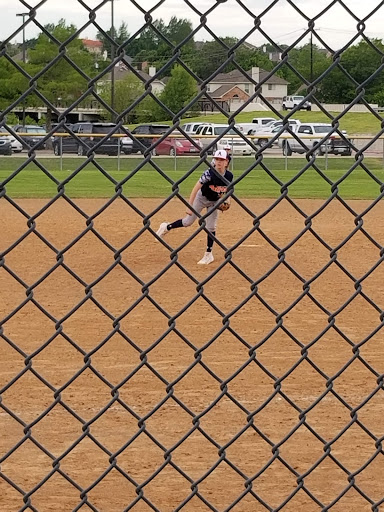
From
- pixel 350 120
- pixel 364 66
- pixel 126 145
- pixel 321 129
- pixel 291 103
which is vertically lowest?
pixel 350 120

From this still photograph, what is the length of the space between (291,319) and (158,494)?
4.70 m

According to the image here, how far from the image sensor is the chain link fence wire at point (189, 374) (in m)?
2.77

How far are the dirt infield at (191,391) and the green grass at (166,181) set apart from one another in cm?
838

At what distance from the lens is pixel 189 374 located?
7664 mm

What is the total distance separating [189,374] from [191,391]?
1.51ft

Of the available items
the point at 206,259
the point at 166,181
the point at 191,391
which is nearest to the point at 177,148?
the point at 166,181

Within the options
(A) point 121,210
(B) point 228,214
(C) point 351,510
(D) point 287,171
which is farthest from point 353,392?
(D) point 287,171

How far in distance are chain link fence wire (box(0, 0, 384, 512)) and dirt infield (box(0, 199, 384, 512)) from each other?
0.07ft

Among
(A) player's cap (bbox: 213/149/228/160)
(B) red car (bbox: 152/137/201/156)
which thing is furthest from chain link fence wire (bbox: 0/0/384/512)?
(B) red car (bbox: 152/137/201/156)

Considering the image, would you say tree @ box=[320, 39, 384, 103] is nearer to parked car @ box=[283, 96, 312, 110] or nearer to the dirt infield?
parked car @ box=[283, 96, 312, 110]

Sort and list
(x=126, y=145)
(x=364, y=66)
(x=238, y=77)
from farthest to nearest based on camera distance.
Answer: (x=238, y=77), (x=126, y=145), (x=364, y=66)

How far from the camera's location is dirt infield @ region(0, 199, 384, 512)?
3.56 metres

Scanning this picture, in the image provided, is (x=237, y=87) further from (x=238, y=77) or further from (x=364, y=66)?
(x=364, y=66)

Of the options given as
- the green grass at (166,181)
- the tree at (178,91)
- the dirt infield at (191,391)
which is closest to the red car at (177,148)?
the green grass at (166,181)
